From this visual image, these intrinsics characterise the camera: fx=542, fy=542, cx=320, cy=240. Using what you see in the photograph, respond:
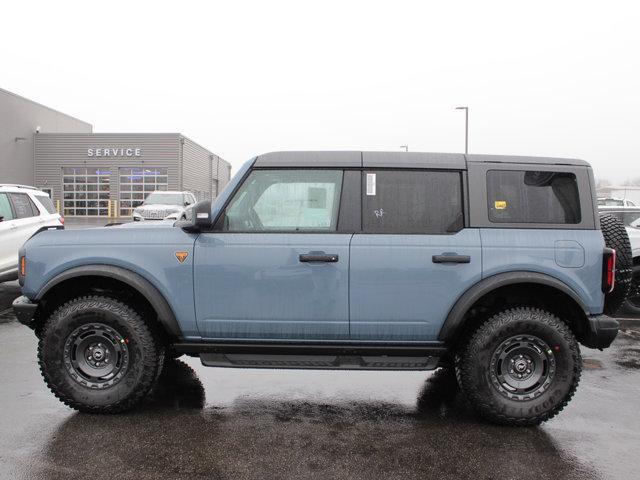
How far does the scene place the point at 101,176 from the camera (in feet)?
131

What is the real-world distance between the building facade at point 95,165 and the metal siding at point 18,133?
0.23 ft

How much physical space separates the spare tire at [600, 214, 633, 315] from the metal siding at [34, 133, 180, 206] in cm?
3766

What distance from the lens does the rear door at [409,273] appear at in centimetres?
387

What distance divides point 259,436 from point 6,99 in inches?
1627

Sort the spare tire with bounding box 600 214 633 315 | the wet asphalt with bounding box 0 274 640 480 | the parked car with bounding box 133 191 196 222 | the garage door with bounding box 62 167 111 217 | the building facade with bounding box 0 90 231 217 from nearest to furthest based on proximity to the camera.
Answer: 1. the wet asphalt with bounding box 0 274 640 480
2. the spare tire with bounding box 600 214 633 315
3. the parked car with bounding box 133 191 196 222
4. the building facade with bounding box 0 90 231 217
5. the garage door with bounding box 62 167 111 217

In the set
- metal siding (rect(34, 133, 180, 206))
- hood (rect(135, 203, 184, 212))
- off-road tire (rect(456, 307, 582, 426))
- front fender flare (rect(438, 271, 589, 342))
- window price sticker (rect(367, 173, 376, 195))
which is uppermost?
metal siding (rect(34, 133, 180, 206))

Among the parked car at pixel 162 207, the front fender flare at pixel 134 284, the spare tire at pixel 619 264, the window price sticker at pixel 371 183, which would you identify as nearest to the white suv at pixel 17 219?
the front fender flare at pixel 134 284

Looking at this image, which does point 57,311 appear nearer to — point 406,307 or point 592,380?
point 406,307

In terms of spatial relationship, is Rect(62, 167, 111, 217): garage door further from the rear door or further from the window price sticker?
the rear door

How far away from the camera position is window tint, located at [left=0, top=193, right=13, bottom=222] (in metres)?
9.20

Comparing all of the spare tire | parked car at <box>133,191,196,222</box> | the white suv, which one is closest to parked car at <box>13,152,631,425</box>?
the spare tire

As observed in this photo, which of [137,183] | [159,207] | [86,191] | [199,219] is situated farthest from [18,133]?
[199,219]

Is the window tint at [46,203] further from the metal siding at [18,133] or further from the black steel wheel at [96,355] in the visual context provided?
the metal siding at [18,133]

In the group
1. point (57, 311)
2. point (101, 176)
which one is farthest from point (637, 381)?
point (101, 176)
